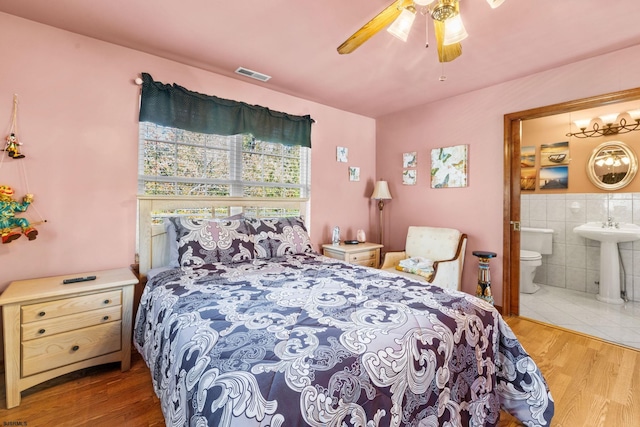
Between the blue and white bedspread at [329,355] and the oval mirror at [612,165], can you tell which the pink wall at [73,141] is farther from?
the oval mirror at [612,165]

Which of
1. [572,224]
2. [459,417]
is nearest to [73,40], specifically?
[459,417]

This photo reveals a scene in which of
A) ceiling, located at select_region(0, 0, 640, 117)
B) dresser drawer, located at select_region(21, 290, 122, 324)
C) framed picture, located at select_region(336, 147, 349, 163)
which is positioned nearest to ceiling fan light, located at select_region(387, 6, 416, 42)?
ceiling, located at select_region(0, 0, 640, 117)

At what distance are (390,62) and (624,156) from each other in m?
3.18

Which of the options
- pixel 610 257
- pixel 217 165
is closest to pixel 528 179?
pixel 610 257

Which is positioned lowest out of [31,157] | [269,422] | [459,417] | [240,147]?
[459,417]

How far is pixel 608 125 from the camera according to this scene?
3.50 meters

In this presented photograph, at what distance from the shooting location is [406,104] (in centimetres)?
365

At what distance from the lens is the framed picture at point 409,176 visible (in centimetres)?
375

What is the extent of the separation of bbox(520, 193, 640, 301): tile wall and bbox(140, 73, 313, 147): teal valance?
11.4ft

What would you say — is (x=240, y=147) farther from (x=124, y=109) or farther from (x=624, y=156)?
(x=624, y=156)

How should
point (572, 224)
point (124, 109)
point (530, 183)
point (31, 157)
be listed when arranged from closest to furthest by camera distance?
point (31, 157) → point (124, 109) → point (572, 224) → point (530, 183)

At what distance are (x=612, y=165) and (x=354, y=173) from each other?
3.12 metres

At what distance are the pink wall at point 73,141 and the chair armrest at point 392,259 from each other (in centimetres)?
246

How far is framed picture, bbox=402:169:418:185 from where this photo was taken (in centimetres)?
375
